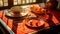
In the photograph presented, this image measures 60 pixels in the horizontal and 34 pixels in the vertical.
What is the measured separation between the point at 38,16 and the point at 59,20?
0.79 ft

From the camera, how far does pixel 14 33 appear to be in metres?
1.18

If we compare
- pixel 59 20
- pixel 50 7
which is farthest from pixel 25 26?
pixel 50 7

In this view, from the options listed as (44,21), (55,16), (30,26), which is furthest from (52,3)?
(30,26)

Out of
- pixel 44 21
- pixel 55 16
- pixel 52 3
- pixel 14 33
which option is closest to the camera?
pixel 14 33

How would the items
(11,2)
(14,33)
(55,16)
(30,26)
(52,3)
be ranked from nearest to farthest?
(14,33)
(30,26)
(55,16)
(52,3)
(11,2)

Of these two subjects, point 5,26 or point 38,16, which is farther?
point 38,16

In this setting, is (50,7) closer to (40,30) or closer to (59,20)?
(59,20)

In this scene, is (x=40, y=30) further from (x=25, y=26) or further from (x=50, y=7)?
(x=50, y=7)

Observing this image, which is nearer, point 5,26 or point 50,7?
point 5,26

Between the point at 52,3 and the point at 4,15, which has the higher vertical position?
the point at 52,3

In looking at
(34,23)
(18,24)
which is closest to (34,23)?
(34,23)

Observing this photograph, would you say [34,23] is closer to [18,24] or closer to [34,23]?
[34,23]

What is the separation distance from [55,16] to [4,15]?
0.60 m

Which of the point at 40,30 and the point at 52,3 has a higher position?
the point at 52,3
